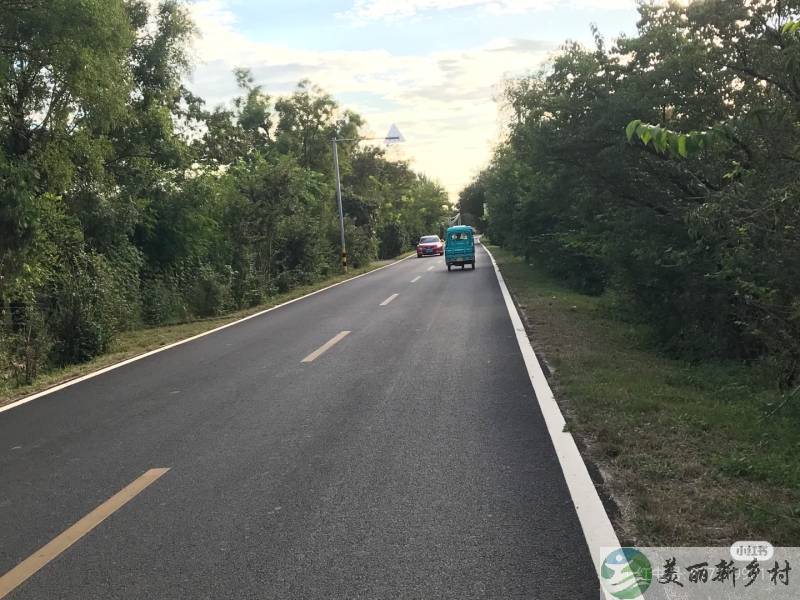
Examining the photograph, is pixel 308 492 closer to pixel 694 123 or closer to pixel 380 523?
pixel 380 523

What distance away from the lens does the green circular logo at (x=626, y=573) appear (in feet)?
11.0

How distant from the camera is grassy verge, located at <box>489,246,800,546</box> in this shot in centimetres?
397

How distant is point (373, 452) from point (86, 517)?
218cm

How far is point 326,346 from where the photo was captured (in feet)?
37.6

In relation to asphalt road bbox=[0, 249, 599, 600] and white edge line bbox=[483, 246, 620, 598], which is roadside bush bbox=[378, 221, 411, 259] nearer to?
asphalt road bbox=[0, 249, 599, 600]

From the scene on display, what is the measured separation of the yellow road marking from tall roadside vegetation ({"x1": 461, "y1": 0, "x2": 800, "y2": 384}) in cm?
485

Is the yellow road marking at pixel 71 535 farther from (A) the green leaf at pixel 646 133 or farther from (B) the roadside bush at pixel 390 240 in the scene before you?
(B) the roadside bush at pixel 390 240

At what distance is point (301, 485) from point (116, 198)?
15345mm

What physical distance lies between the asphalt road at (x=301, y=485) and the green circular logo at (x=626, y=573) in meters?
0.10

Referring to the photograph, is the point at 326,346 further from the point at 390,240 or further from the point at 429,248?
the point at 390,240

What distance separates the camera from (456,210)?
472ft

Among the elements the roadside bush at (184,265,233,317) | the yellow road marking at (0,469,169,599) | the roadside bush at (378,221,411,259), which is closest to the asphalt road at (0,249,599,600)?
the yellow road marking at (0,469,169,599)

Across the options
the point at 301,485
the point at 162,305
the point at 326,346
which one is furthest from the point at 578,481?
the point at 162,305

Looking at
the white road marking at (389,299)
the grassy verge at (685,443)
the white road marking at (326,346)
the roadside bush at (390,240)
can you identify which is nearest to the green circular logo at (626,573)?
the grassy verge at (685,443)
